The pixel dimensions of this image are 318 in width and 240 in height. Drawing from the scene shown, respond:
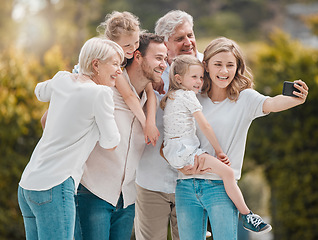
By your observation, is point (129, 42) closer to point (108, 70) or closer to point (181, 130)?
point (108, 70)

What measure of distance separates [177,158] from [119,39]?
2.41ft

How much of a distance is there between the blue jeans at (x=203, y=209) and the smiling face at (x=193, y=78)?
0.53 m

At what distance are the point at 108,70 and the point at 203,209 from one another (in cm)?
92

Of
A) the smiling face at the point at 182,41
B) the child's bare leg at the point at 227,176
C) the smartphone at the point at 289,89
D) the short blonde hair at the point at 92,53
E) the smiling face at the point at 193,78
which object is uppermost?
the smiling face at the point at 182,41

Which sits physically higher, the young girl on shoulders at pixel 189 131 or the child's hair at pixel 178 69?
the child's hair at pixel 178 69

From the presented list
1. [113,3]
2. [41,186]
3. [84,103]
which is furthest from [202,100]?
[113,3]

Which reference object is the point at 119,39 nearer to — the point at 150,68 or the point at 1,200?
the point at 150,68

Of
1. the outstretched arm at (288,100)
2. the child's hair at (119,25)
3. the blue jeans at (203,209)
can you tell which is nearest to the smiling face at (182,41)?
the child's hair at (119,25)

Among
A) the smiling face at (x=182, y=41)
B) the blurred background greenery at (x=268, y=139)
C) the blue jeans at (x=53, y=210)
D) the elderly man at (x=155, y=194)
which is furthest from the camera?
the blurred background greenery at (x=268, y=139)

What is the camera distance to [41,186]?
2.32 meters

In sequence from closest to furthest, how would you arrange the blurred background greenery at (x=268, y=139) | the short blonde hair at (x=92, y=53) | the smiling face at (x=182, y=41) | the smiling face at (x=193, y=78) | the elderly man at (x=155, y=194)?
the short blonde hair at (x=92, y=53), the smiling face at (x=193, y=78), the elderly man at (x=155, y=194), the smiling face at (x=182, y=41), the blurred background greenery at (x=268, y=139)

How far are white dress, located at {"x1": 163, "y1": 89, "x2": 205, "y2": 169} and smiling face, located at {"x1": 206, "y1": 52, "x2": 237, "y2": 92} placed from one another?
16 centimetres

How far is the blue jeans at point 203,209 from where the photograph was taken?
2.67 meters

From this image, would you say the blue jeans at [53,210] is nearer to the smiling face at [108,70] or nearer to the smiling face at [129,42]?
the smiling face at [108,70]
